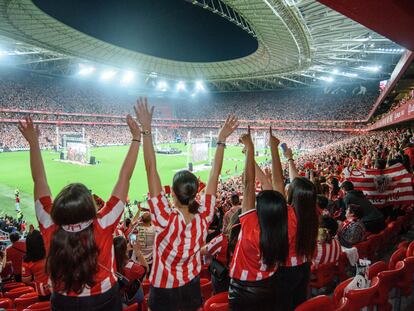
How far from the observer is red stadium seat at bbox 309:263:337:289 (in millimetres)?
4289

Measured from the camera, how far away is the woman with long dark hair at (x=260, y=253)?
2.60 m

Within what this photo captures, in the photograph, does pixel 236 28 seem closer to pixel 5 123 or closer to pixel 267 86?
pixel 267 86

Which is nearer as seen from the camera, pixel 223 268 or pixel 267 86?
pixel 223 268

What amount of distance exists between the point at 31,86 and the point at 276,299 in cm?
5615

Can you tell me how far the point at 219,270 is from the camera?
3.41 meters

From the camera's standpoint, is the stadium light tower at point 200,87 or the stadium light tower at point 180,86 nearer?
the stadium light tower at point 180,86

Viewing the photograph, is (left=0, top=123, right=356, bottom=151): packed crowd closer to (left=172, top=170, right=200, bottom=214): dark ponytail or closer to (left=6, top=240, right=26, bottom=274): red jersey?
(left=6, top=240, right=26, bottom=274): red jersey

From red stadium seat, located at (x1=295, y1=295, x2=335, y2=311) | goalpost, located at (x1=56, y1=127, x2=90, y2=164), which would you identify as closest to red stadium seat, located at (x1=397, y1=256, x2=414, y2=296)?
red stadium seat, located at (x1=295, y1=295, x2=335, y2=311)

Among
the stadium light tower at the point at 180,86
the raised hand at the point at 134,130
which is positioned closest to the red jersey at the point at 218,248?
the raised hand at the point at 134,130

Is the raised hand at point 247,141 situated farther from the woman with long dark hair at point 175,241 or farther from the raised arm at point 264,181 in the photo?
the woman with long dark hair at point 175,241

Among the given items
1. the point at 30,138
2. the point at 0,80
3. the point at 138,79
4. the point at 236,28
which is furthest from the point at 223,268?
the point at 138,79

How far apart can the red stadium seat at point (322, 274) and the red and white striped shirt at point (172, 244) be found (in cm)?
219

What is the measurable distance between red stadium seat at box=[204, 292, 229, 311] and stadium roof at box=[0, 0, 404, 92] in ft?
72.5

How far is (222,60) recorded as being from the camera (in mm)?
50156
